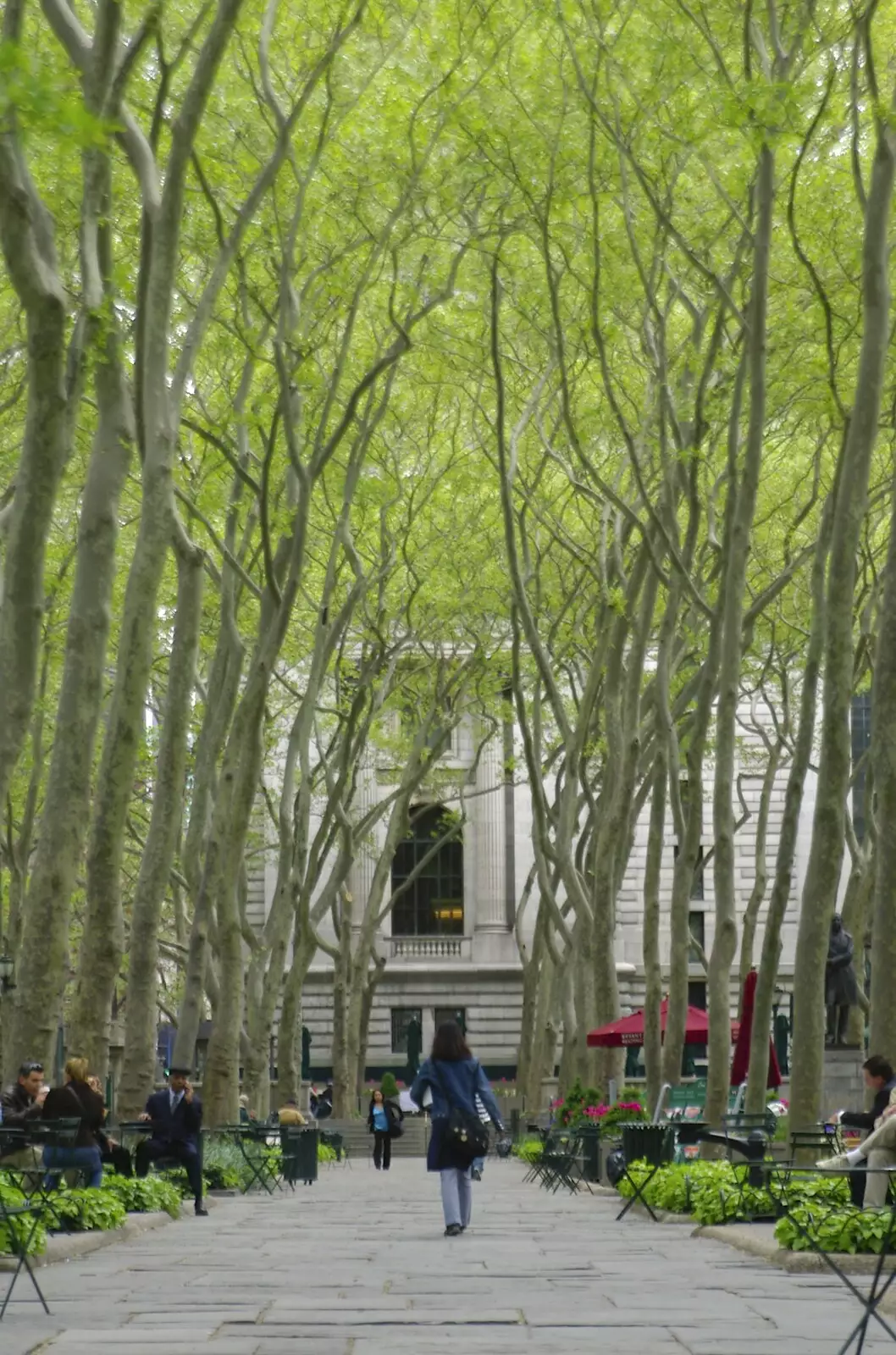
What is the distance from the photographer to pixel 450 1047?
13.7m

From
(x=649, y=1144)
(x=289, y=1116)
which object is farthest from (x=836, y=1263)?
(x=289, y=1116)

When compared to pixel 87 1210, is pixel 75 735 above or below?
above

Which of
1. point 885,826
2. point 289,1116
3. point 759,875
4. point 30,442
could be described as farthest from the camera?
point 759,875

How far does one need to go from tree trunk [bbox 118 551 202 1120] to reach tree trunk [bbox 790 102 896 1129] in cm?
659

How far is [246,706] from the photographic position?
20.9 m

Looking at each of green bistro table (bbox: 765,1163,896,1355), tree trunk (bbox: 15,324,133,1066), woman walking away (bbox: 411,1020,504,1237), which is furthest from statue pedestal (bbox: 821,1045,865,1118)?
tree trunk (bbox: 15,324,133,1066)

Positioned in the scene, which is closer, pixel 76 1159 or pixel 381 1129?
pixel 76 1159

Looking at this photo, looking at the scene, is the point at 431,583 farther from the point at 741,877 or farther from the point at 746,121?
the point at 741,877

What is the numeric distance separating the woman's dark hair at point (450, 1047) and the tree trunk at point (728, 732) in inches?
159

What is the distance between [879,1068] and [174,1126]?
6910 millimetres

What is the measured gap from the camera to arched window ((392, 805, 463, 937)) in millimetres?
57844

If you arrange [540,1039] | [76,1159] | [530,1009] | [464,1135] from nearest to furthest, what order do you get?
[464,1135]
[76,1159]
[540,1039]
[530,1009]

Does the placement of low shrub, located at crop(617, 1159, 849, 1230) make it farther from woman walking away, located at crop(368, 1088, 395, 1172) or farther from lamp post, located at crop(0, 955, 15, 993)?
woman walking away, located at crop(368, 1088, 395, 1172)

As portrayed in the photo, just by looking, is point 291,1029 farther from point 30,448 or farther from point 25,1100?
point 30,448
